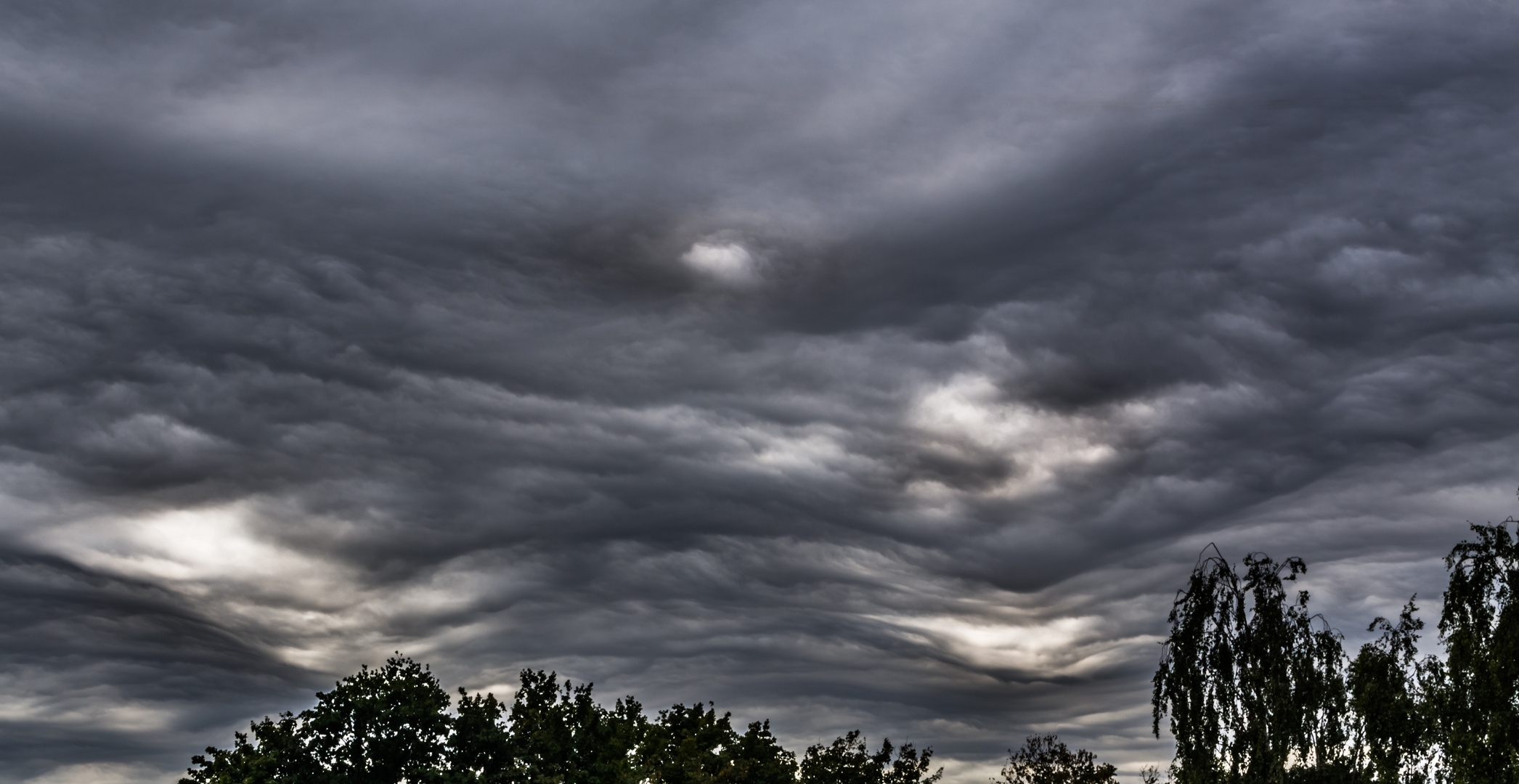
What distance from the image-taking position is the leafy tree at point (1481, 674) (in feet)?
79.7

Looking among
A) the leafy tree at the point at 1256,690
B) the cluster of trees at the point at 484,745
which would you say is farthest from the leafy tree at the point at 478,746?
the leafy tree at the point at 1256,690

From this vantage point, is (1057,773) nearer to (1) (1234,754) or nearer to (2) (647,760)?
(2) (647,760)

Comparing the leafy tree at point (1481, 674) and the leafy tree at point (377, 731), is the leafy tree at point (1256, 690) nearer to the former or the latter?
the leafy tree at point (1481, 674)

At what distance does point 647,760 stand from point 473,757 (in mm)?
9986

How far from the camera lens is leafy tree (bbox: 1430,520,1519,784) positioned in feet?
79.7

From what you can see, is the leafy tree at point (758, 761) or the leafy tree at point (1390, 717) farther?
the leafy tree at point (758, 761)

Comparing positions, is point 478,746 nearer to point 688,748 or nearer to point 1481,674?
point 688,748

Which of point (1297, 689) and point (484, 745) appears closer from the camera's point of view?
point (1297, 689)

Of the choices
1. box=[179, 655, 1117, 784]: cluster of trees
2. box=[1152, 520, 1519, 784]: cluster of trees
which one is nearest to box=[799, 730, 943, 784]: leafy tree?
box=[179, 655, 1117, 784]: cluster of trees

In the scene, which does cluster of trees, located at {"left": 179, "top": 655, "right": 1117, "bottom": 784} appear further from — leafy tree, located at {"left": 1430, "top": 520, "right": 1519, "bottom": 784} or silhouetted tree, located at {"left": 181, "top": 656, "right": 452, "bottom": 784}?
leafy tree, located at {"left": 1430, "top": 520, "right": 1519, "bottom": 784}

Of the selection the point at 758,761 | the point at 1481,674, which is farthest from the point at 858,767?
the point at 1481,674

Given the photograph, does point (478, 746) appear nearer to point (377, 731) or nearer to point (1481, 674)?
point (377, 731)

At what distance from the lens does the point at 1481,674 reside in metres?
24.9

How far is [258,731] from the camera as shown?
5125 cm
